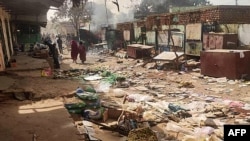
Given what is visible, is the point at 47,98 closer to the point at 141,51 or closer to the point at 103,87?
the point at 103,87

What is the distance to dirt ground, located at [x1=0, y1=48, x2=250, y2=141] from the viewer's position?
4551 mm

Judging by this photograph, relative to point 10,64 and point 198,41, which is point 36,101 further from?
point 198,41

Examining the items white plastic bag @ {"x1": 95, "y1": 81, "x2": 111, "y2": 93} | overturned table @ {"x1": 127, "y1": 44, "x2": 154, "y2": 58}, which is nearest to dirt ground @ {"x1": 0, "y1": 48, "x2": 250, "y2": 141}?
white plastic bag @ {"x1": 95, "y1": 81, "x2": 111, "y2": 93}

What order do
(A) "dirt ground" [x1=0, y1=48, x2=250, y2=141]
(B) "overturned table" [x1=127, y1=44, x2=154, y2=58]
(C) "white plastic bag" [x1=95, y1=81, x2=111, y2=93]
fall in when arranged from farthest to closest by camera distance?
(B) "overturned table" [x1=127, y1=44, x2=154, y2=58]
(C) "white plastic bag" [x1=95, y1=81, x2=111, y2=93]
(A) "dirt ground" [x1=0, y1=48, x2=250, y2=141]

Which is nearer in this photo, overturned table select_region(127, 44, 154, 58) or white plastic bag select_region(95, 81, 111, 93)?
white plastic bag select_region(95, 81, 111, 93)

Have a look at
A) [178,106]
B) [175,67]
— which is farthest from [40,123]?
[175,67]

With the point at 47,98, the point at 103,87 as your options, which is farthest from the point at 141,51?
the point at 47,98

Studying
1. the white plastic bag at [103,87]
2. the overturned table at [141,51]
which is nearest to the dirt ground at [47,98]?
the white plastic bag at [103,87]

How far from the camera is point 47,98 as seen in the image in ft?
23.3

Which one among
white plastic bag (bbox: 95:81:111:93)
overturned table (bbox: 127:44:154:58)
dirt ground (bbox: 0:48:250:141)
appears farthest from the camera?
overturned table (bbox: 127:44:154:58)

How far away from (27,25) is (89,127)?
19.7 metres

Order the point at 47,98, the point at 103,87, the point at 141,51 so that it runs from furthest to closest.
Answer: the point at 141,51
the point at 103,87
the point at 47,98

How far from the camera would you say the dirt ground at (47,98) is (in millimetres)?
4551

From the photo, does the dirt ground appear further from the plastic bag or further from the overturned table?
the overturned table
